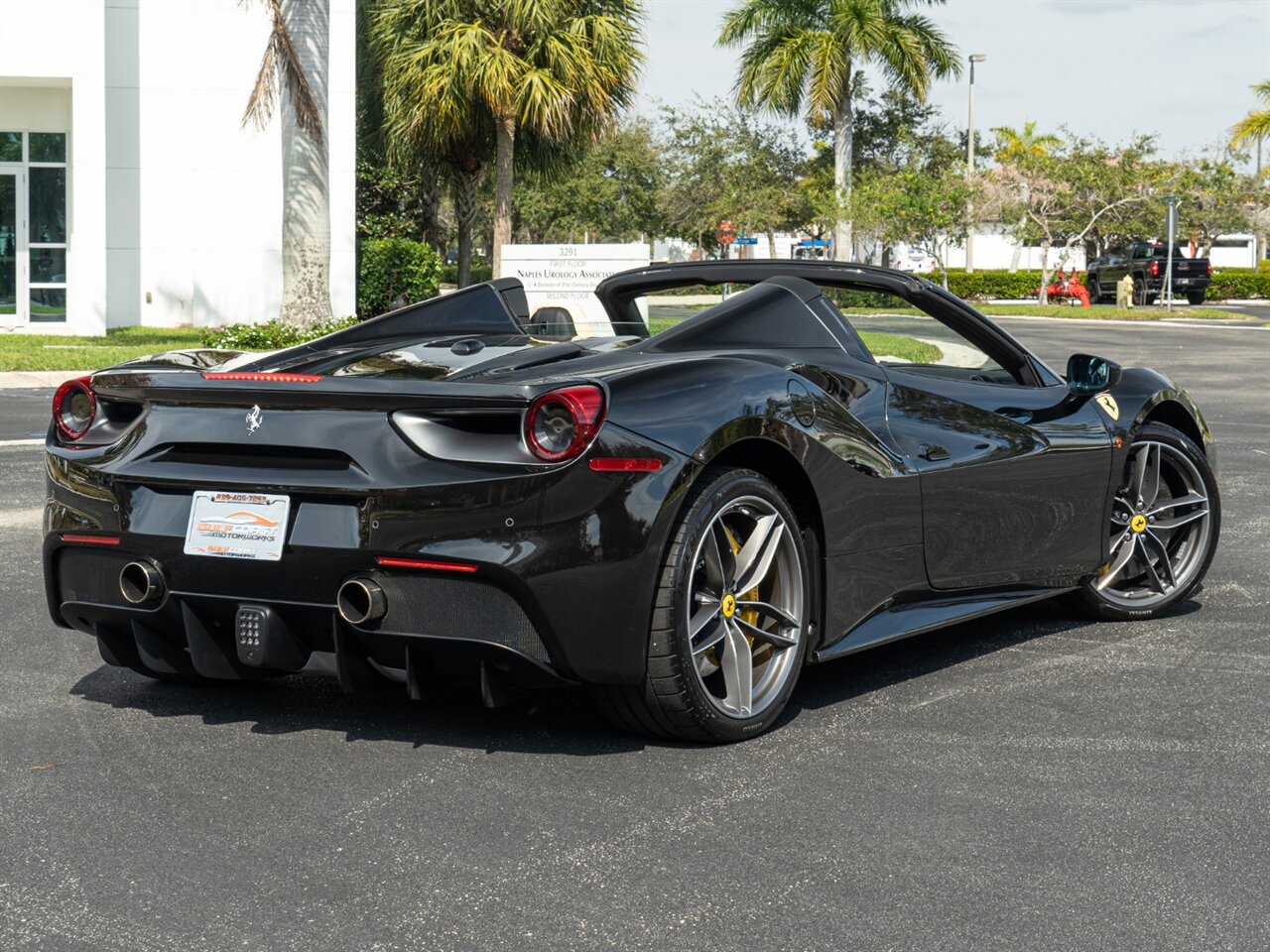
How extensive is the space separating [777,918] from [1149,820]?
3.67 feet

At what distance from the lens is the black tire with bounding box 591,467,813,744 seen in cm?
415

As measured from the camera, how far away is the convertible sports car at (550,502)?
13.2 feet

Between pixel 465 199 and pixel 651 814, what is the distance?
31509 mm

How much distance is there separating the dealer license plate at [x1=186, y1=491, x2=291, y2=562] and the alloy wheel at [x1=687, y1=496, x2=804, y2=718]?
1041 mm

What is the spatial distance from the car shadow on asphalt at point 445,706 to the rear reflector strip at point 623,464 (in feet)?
2.30

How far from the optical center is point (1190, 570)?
637 cm

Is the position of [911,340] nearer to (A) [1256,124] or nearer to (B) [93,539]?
(B) [93,539]

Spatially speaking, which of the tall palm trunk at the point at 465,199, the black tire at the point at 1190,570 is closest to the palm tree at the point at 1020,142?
the tall palm trunk at the point at 465,199

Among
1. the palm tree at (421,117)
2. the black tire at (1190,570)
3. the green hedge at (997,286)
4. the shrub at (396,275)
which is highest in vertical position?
the palm tree at (421,117)

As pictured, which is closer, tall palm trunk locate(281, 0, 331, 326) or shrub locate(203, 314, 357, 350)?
shrub locate(203, 314, 357, 350)

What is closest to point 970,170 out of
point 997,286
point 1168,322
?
point 997,286

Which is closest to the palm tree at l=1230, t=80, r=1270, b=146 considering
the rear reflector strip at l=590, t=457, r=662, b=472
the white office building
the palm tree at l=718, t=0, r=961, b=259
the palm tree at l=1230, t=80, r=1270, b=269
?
the palm tree at l=1230, t=80, r=1270, b=269

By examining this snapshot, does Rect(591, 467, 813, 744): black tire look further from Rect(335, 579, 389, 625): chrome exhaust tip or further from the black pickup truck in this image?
the black pickup truck

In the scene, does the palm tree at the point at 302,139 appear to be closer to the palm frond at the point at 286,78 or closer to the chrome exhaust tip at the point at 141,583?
the palm frond at the point at 286,78
